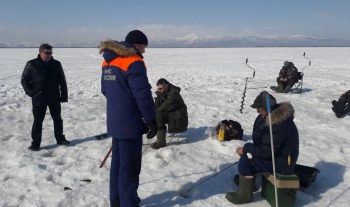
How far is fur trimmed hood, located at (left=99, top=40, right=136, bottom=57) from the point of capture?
3283 millimetres

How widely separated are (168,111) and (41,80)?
2502mm

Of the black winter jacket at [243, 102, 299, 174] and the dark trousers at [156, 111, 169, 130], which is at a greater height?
the black winter jacket at [243, 102, 299, 174]

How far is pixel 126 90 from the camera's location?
11.2 feet

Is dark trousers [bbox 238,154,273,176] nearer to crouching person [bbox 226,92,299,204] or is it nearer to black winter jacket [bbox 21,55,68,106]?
crouching person [bbox 226,92,299,204]

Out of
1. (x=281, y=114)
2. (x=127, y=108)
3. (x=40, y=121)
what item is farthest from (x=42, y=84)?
(x=281, y=114)

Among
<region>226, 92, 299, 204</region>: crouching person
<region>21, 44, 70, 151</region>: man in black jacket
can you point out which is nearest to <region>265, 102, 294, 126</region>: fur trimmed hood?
<region>226, 92, 299, 204</region>: crouching person

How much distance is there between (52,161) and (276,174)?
3.77 m

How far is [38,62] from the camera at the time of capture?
18.0ft

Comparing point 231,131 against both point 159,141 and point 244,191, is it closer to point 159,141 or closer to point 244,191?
point 159,141

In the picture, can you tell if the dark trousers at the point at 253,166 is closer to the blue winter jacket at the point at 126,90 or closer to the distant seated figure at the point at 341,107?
the blue winter jacket at the point at 126,90

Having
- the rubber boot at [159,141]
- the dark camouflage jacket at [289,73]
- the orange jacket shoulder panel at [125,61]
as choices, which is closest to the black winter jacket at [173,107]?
the rubber boot at [159,141]

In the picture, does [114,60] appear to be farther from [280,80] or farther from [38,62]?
[280,80]

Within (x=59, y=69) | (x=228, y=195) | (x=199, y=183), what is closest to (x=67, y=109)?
(x=59, y=69)

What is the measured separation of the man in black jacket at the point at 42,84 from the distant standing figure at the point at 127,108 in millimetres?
2496
